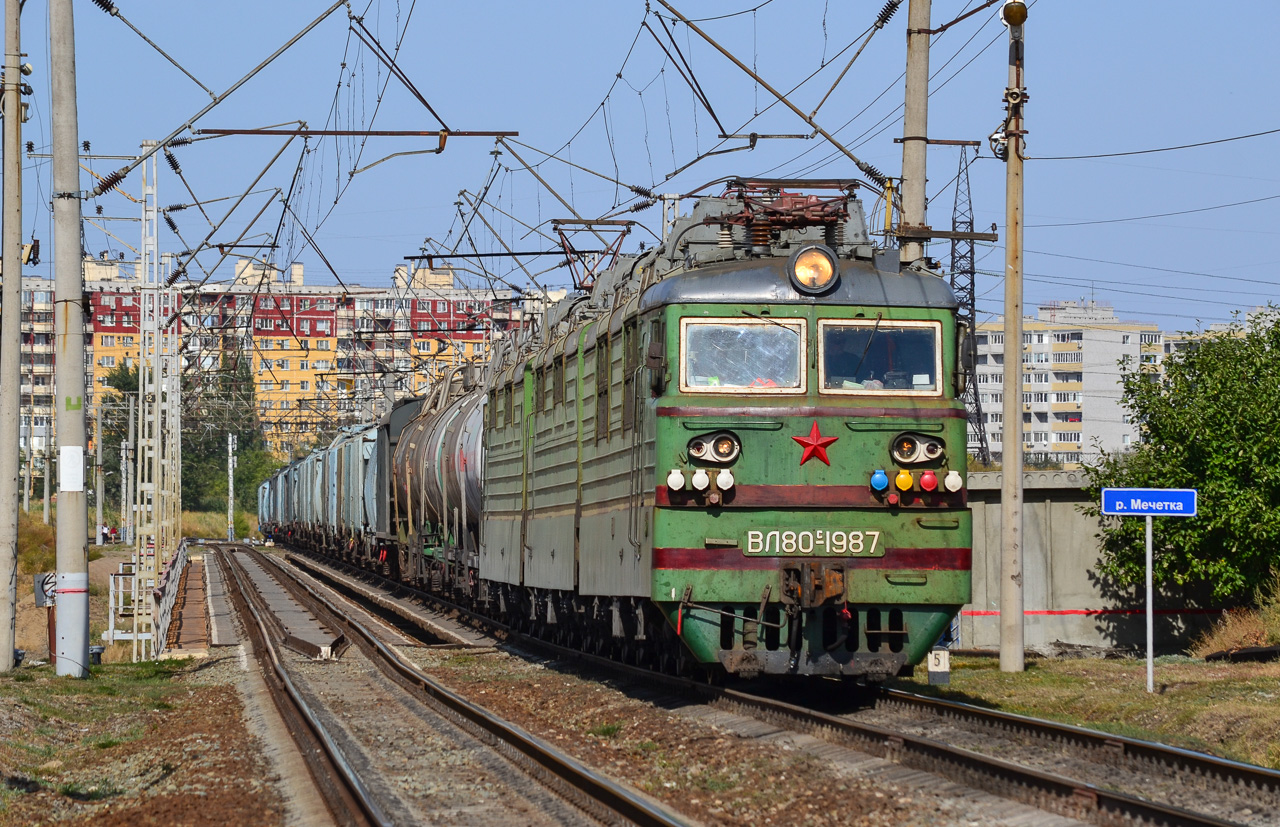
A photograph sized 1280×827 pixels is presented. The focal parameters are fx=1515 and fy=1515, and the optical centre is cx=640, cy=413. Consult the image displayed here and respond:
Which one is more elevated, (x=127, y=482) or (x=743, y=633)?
(x=127, y=482)

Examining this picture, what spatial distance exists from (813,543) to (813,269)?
220 centimetres

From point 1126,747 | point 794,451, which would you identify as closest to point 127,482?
point 794,451

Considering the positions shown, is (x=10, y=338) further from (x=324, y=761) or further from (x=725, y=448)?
(x=725, y=448)

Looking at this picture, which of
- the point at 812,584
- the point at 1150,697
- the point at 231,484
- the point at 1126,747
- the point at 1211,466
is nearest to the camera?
the point at 1126,747

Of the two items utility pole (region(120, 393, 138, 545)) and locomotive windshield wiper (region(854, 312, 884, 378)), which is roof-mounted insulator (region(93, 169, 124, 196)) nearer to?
locomotive windshield wiper (region(854, 312, 884, 378))

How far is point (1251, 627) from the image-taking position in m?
20.0

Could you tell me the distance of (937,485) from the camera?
11.9 metres

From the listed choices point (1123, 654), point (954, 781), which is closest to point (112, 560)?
point (1123, 654)

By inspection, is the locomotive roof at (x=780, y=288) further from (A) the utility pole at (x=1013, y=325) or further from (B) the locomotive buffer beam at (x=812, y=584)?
(A) the utility pole at (x=1013, y=325)

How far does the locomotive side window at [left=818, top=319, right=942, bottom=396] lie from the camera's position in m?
12.1

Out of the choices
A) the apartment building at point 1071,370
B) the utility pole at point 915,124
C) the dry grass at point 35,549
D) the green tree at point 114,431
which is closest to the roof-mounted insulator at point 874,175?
the utility pole at point 915,124

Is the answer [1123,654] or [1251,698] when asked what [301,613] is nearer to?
[1123,654]

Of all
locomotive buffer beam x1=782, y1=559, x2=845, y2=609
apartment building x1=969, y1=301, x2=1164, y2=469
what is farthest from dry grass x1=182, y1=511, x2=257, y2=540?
locomotive buffer beam x1=782, y1=559, x2=845, y2=609

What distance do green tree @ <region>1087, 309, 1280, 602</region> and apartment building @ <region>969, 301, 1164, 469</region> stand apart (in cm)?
10086
